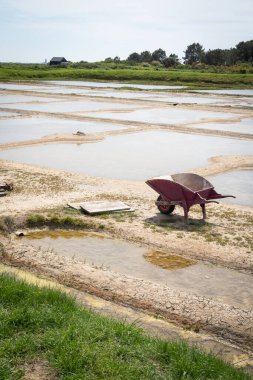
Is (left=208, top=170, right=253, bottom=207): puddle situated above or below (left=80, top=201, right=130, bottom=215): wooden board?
below

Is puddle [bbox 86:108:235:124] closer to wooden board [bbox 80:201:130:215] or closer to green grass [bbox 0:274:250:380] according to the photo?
wooden board [bbox 80:201:130:215]

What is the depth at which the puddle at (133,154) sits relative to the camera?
15.4 meters

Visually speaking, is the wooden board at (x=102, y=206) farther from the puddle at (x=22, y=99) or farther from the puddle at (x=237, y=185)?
the puddle at (x=22, y=99)

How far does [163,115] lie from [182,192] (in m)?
21.6

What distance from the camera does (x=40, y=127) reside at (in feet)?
80.7

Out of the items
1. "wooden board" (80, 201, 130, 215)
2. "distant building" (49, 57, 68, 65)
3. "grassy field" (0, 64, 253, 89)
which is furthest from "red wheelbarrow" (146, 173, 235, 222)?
"distant building" (49, 57, 68, 65)

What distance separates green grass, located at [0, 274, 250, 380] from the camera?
14.1ft

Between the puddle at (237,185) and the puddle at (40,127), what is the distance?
32.6ft

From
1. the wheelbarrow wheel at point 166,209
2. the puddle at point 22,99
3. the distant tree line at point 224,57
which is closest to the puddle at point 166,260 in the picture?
the wheelbarrow wheel at point 166,209

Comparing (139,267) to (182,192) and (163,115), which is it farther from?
(163,115)

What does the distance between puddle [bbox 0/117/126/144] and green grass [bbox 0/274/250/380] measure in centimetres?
1573

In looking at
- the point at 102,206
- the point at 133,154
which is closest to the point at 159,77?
the point at 133,154

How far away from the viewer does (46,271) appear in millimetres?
7305

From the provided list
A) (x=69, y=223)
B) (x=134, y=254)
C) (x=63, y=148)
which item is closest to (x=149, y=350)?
(x=134, y=254)
